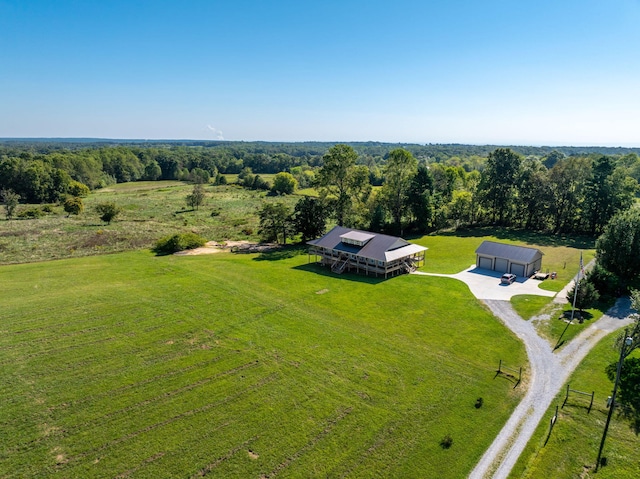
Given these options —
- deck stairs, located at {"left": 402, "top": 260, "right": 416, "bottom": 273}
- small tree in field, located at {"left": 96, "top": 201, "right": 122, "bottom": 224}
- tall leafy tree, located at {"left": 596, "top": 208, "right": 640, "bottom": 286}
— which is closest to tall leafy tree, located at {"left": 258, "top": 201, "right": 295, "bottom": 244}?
deck stairs, located at {"left": 402, "top": 260, "right": 416, "bottom": 273}

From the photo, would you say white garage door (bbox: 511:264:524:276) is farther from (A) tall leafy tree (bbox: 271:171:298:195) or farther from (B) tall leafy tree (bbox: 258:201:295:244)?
(A) tall leafy tree (bbox: 271:171:298:195)

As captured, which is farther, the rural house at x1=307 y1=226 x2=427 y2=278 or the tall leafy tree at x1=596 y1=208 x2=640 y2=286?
the rural house at x1=307 y1=226 x2=427 y2=278

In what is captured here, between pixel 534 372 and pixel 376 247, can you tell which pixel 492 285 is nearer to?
pixel 376 247

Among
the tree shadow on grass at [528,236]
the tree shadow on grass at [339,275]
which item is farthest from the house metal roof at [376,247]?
the tree shadow on grass at [528,236]

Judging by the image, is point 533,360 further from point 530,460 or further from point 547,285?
point 547,285

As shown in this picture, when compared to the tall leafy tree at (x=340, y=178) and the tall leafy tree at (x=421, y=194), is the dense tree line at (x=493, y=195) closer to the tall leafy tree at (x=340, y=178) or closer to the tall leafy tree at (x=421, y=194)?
the tall leafy tree at (x=340, y=178)

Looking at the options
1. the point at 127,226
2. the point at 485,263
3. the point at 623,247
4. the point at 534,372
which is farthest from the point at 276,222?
the point at 623,247

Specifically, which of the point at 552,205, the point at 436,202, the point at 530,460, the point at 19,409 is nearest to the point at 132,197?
the point at 436,202
